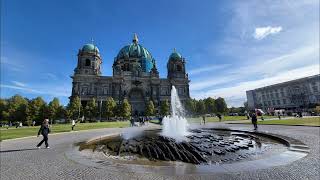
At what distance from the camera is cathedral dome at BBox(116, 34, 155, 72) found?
4006 inches

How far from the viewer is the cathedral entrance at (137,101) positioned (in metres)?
88.2

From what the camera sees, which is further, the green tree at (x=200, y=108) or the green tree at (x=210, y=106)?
the green tree at (x=210, y=106)

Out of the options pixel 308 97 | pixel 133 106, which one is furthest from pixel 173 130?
pixel 308 97

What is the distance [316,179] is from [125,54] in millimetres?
100128

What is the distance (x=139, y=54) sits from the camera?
103938 millimetres

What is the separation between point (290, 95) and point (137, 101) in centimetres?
7638

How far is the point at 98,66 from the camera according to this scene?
298ft

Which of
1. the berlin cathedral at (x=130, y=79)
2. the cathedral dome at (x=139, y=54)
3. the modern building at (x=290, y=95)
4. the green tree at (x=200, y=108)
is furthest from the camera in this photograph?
the cathedral dome at (x=139, y=54)

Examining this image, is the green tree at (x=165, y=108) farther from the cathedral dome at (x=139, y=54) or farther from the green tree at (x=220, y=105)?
the green tree at (x=220, y=105)

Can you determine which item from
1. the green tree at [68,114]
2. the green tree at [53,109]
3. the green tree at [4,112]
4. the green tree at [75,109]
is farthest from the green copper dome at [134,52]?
the green tree at [4,112]

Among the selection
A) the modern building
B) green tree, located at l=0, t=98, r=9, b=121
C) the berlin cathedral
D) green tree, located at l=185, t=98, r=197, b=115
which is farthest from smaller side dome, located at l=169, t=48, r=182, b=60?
green tree, located at l=0, t=98, r=9, b=121

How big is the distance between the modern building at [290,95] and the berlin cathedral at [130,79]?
1796 inches

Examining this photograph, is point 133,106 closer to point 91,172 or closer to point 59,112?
point 59,112

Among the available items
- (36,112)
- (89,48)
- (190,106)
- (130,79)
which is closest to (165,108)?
(190,106)
